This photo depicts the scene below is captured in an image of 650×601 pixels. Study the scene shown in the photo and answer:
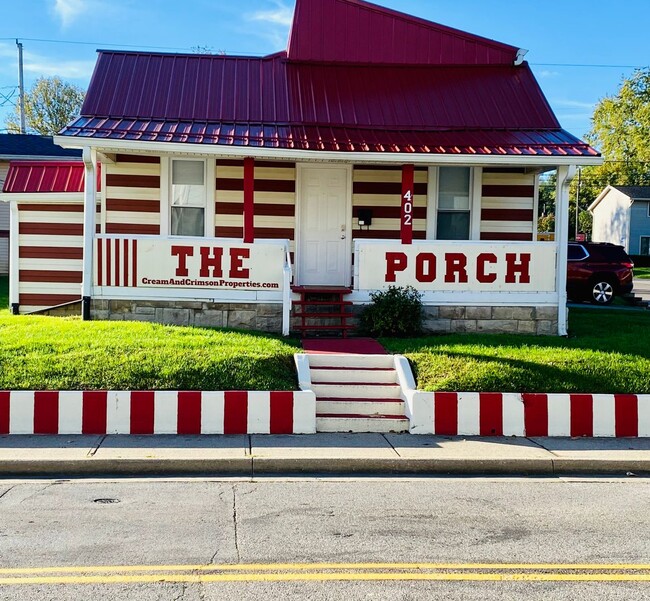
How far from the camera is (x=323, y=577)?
4.71 meters

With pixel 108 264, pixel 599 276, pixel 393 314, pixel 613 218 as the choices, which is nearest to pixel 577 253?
pixel 599 276

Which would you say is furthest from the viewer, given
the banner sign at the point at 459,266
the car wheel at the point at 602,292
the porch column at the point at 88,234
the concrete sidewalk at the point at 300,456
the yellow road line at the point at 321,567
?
the car wheel at the point at 602,292

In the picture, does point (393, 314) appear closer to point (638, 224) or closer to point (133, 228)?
point (133, 228)

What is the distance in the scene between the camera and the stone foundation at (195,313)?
42.5 feet

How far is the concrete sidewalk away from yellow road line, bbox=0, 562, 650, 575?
2595 millimetres

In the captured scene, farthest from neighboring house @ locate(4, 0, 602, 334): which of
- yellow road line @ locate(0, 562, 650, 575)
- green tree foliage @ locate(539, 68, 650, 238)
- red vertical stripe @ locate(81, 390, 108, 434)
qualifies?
green tree foliage @ locate(539, 68, 650, 238)

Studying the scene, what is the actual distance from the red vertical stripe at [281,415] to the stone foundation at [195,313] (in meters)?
4.26

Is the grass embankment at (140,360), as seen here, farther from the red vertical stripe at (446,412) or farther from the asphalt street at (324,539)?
the asphalt street at (324,539)

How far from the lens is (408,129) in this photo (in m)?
14.2

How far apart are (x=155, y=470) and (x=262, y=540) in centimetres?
239

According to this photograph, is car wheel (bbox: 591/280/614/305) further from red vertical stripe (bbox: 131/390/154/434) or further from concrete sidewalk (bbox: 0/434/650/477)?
red vertical stripe (bbox: 131/390/154/434)

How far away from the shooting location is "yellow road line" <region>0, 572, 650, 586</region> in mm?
4602

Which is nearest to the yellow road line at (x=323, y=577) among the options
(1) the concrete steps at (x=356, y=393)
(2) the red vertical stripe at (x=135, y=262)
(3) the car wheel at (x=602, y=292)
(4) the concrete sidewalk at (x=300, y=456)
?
(4) the concrete sidewalk at (x=300, y=456)

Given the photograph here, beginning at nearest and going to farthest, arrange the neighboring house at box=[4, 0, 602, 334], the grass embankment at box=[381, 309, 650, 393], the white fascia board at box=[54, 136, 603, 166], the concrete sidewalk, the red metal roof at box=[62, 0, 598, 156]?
the concrete sidewalk
the grass embankment at box=[381, 309, 650, 393]
the white fascia board at box=[54, 136, 603, 166]
the neighboring house at box=[4, 0, 602, 334]
the red metal roof at box=[62, 0, 598, 156]
